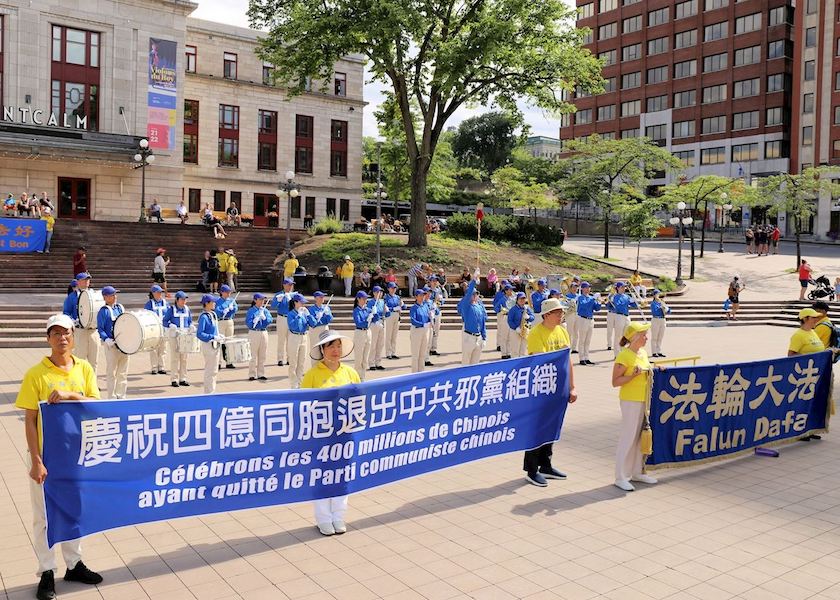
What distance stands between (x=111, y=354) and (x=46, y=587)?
808cm

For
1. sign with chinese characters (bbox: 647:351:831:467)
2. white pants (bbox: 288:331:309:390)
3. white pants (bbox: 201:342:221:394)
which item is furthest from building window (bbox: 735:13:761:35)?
white pants (bbox: 201:342:221:394)

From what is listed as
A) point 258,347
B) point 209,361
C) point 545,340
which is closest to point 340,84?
point 258,347

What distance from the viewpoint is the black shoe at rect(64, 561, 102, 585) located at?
6191mm

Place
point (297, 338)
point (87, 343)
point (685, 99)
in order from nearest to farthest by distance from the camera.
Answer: point (87, 343) < point (297, 338) < point (685, 99)

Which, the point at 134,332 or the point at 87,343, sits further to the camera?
the point at 87,343

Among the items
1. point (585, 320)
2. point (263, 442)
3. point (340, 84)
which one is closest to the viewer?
point (263, 442)

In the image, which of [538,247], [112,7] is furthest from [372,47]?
[112,7]

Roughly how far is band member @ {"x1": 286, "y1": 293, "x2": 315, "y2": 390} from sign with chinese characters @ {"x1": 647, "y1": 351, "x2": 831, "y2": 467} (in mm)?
7898

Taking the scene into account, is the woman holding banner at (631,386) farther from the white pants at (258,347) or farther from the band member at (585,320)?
the band member at (585,320)

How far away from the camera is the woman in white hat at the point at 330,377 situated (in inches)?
290

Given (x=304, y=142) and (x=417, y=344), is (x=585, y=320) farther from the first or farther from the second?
(x=304, y=142)

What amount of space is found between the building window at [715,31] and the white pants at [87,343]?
75.8 metres

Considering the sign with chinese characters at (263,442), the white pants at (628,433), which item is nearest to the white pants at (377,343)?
the sign with chinese characters at (263,442)

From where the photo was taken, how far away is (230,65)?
55781mm
